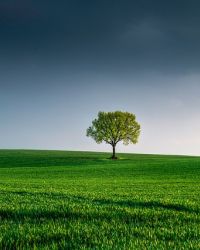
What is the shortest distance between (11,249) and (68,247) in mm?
1284

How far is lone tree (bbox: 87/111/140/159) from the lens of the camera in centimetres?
11331

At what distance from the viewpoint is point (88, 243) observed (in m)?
9.01

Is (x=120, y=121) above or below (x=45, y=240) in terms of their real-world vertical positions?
above

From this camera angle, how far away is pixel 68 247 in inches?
337

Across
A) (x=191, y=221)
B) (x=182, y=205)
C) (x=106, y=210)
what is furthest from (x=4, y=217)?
(x=182, y=205)

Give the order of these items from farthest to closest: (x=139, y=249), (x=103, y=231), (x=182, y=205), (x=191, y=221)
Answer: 1. (x=182, y=205)
2. (x=191, y=221)
3. (x=103, y=231)
4. (x=139, y=249)

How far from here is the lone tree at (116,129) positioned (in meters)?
113

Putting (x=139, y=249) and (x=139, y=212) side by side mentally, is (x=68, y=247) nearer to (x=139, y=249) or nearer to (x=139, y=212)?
(x=139, y=249)

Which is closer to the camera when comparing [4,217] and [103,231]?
[103,231]

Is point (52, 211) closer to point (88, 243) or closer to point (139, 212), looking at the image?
point (139, 212)

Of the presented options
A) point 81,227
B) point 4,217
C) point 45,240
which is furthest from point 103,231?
point 4,217

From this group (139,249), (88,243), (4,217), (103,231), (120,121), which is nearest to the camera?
(139,249)

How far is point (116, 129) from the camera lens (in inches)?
4466

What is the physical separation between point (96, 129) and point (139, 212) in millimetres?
101296
